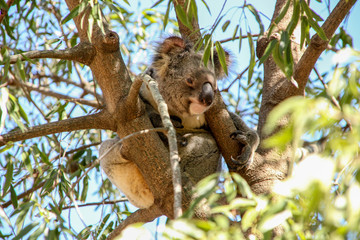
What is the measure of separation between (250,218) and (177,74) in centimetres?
170

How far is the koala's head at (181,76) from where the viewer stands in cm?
246

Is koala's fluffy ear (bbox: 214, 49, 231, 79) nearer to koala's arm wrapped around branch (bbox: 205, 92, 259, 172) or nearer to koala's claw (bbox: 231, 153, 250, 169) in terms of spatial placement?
koala's arm wrapped around branch (bbox: 205, 92, 259, 172)

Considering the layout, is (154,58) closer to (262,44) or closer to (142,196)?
(262,44)

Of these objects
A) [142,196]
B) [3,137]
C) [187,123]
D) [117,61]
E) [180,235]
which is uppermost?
[117,61]

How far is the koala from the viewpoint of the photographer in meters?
2.33

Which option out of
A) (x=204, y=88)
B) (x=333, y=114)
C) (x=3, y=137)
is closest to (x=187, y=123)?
(x=204, y=88)

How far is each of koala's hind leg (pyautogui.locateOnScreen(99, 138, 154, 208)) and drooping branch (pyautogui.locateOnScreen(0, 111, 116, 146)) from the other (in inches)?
19.7

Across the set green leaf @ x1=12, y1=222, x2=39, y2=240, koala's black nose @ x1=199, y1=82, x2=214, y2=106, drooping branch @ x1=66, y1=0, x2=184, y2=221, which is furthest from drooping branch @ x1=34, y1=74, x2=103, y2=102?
green leaf @ x1=12, y1=222, x2=39, y2=240

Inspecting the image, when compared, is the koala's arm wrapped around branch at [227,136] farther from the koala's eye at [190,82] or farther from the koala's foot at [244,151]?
the koala's eye at [190,82]

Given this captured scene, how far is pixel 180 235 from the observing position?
2.92ft

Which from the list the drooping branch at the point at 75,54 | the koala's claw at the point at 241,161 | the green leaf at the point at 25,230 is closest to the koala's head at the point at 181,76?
the koala's claw at the point at 241,161

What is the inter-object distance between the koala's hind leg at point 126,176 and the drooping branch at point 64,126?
500 mm

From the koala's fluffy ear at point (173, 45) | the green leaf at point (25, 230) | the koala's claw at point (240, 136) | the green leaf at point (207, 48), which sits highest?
the green leaf at point (207, 48)

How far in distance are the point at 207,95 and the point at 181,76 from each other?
360 mm
